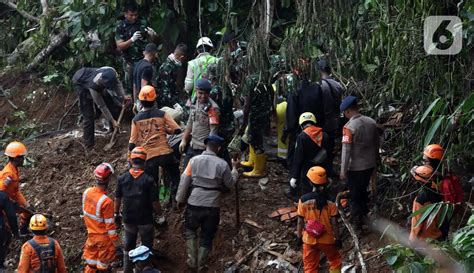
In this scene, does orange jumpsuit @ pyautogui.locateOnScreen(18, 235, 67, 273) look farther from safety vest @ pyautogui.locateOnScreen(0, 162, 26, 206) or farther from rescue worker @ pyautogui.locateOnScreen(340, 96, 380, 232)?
rescue worker @ pyautogui.locateOnScreen(340, 96, 380, 232)

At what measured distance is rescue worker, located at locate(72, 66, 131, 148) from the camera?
13938 millimetres

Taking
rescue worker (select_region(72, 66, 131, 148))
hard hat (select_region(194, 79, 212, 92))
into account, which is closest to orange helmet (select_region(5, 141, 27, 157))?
rescue worker (select_region(72, 66, 131, 148))

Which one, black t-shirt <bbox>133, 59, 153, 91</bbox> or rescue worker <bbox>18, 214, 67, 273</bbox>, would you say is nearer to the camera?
rescue worker <bbox>18, 214, 67, 273</bbox>

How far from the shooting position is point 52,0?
16.5 meters

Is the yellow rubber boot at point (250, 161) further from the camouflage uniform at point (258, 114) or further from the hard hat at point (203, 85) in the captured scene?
the hard hat at point (203, 85)

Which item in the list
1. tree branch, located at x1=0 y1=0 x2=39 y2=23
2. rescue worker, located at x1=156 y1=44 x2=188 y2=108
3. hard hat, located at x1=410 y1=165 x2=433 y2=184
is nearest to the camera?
hard hat, located at x1=410 y1=165 x2=433 y2=184

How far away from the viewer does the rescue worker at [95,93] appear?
13938 millimetres

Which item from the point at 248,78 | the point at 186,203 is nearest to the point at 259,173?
the point at 186,203

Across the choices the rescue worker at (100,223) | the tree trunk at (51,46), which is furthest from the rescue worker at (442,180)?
the tree trunk at (51,46)

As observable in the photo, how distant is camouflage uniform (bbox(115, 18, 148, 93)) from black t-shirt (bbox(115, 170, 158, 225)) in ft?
11.2

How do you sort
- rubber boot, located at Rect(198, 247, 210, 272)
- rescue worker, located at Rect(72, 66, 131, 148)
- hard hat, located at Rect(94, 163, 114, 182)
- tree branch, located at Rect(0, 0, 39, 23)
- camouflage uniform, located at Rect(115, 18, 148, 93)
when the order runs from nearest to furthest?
hard hat, located at Rect(94, 163, 114, 182), rubber boot, located at Rect(198, 247, 210, 272), rescue worker, located at Rect(72, 66, 131, 148), camouflage uniform, located at Rect(115, 18, 148, 93), tree branch, located at Rect(0, 0, 39, 23)

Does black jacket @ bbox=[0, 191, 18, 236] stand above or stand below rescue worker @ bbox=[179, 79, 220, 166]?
below

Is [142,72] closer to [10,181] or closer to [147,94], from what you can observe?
[147,94]

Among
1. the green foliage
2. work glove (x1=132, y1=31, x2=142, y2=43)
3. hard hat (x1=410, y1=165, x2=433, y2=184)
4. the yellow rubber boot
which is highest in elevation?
work glove (x1=132, y1=31, x2=142, y2=43)
